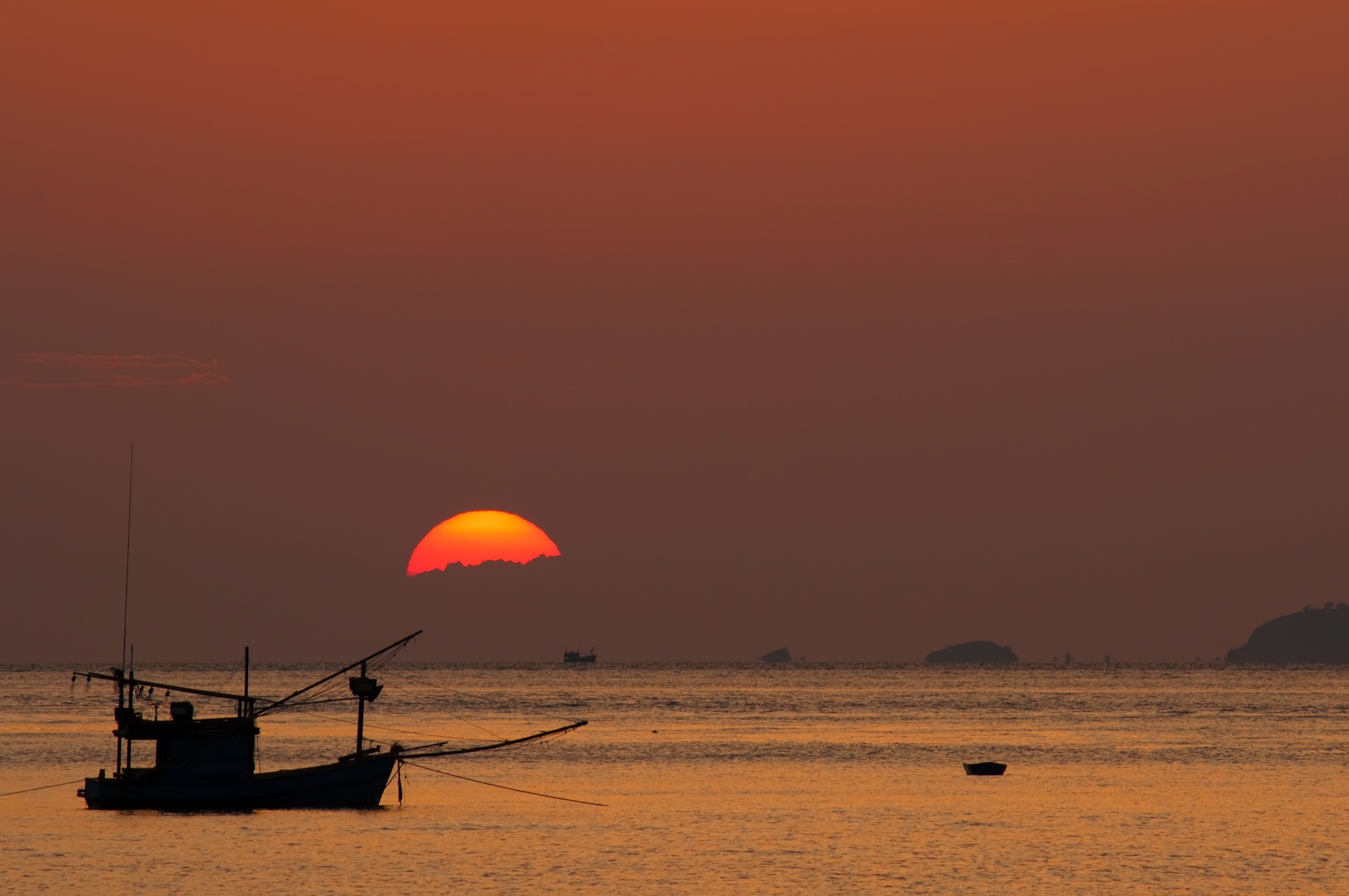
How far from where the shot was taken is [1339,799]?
82.4m

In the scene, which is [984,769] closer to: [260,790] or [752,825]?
[752,825]

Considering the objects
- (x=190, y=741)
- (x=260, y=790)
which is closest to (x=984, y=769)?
(x=260, y=790)

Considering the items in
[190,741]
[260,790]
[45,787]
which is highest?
[190,741]

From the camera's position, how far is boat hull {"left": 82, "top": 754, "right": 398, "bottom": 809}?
7269 cm

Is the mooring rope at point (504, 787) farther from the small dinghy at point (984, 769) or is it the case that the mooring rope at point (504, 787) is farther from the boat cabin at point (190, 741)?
the small dinghy at point (984, 769)

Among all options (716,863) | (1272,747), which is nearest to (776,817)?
(716,863)

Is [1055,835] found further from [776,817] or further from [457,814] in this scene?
[457,814]

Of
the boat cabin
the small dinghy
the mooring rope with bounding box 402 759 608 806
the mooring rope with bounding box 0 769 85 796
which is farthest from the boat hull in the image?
the small dinghy

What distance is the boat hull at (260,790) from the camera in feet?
238

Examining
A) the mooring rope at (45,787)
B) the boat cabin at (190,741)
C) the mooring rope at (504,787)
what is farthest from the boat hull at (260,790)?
the mooring rope at (45,787)

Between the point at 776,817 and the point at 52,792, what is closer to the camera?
the point at 776,817

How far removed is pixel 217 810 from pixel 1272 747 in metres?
79.8

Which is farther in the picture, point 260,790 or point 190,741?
point 260,790

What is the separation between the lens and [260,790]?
74188mm
